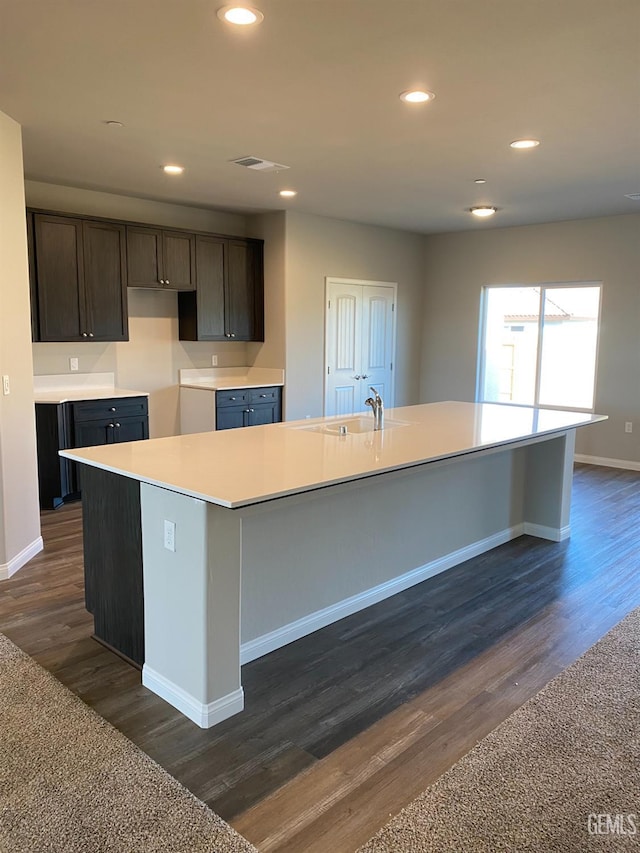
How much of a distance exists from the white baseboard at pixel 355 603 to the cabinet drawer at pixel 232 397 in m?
2.96

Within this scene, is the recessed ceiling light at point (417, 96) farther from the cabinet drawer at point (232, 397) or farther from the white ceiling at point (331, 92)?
the cabinet drawer at point (232, 397)

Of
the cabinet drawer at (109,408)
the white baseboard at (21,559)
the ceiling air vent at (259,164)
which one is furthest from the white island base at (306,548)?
the cabinet drawer at (109,408)

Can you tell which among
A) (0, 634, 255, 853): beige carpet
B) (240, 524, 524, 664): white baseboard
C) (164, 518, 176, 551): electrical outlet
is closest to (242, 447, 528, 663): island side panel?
(240, 524, 524, 664): white baseboard

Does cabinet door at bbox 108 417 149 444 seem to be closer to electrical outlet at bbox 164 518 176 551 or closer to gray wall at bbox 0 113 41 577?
gray wall at bbox 0 113 41 577

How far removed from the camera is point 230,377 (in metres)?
6.98

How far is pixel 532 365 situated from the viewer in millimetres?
7574

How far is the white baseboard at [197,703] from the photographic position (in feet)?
7.63

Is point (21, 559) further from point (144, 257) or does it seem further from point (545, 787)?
point (545, 787)

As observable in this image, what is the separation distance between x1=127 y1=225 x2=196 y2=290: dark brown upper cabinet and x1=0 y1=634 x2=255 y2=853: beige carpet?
4.10m

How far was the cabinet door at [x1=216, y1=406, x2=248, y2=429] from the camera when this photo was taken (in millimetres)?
6147

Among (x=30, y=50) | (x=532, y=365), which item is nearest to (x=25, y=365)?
(x=30, y=50)

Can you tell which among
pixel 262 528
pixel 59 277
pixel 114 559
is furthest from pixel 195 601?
pixel 59 277

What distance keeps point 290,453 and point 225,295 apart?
3.91 metres

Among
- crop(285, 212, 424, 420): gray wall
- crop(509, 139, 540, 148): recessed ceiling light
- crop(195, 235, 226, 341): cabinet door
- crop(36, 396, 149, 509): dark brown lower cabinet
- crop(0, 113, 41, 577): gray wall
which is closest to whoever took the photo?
crop(0, 113, 41, 577): gray wall
